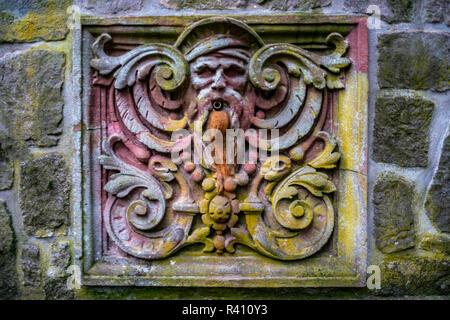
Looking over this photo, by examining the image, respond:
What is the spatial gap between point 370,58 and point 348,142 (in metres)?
0.33

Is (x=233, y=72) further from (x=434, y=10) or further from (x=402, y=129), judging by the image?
(x=434, y=10)

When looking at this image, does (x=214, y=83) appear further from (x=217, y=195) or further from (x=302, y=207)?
(x=302, y=207)

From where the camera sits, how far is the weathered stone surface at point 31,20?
133 centimetres

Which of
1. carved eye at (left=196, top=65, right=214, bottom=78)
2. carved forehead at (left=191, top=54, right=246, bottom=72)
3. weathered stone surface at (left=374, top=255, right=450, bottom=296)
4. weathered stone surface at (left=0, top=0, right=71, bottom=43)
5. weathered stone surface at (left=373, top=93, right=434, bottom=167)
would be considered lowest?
weathered stone surface at (left=374, top=255, right=450, bottom=296)

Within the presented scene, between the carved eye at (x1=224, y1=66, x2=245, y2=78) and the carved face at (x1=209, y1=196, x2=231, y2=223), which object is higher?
the carved eye at (x1=224, y1=66, x2=245, y2=78)

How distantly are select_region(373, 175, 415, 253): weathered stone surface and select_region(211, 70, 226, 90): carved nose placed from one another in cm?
69

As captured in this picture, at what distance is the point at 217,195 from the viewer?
4.29 ft

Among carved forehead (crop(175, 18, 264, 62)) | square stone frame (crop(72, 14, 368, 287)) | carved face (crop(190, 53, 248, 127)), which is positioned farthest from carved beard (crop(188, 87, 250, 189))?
square stone frame (crop(72, 14, 368, 287))

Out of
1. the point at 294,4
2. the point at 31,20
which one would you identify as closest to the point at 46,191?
the point at 31,20

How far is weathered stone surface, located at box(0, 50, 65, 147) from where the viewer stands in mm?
1330

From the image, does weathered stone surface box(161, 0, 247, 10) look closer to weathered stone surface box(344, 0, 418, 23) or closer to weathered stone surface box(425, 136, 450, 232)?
weathered stone surface box(344, 0, 418, 23)

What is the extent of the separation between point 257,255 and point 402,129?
0.72 metres

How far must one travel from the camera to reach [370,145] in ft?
4.30

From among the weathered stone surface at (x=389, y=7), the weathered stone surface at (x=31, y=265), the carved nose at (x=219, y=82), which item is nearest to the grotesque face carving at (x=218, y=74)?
the carved nose at (x=219, y=82)
